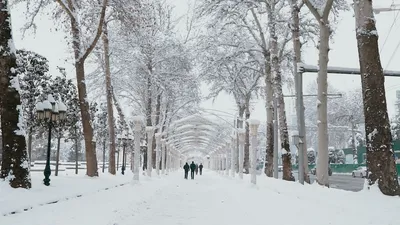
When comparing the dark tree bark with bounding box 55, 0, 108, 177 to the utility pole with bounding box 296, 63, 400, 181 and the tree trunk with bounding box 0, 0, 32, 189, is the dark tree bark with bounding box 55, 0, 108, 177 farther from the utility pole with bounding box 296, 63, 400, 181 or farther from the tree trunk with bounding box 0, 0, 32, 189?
the utility pole with bounding box 296, 63, 400, 181

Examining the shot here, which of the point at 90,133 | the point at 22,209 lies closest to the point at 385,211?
the point at 22,209

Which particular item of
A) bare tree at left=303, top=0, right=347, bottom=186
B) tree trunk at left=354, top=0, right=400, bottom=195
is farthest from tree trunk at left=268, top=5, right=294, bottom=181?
tree trunk at left=354, top=0, right=400, bottom=195

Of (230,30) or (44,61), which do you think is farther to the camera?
(44,61)

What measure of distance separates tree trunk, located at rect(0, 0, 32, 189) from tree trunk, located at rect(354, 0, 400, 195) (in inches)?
332

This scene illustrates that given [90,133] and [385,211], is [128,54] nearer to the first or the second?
[90,133]

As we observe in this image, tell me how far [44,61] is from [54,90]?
202cm

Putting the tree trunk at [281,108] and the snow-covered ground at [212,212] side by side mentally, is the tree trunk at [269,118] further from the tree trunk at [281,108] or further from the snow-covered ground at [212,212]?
the snow-covered ground at [212,212]

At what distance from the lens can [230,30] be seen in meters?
26.4

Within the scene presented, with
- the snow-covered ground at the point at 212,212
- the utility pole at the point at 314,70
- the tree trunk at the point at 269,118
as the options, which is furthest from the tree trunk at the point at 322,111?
the tree trunk at the point at 269,118

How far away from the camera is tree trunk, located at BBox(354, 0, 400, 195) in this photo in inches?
348

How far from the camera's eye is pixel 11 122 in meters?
11.3

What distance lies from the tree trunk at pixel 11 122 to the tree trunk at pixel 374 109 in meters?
8.44

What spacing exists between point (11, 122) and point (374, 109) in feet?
28.7

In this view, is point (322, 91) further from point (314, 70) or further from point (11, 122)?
point (11, 122)
